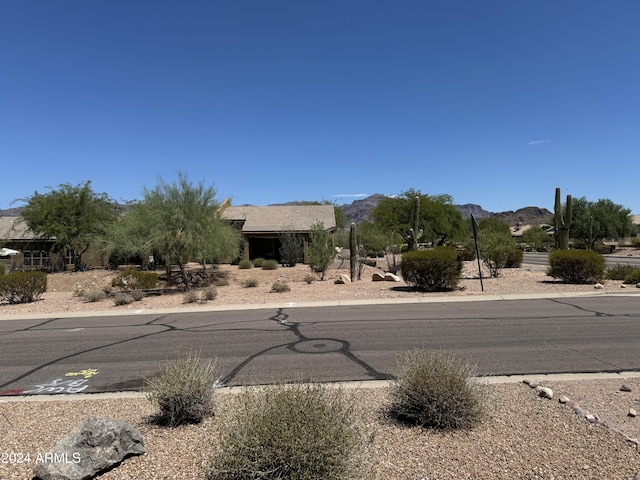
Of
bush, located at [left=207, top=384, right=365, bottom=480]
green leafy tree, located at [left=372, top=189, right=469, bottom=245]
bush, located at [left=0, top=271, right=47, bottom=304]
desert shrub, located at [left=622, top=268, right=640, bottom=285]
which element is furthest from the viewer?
green leafy tree, located at [left=372, top=189, right=469, bottom=245]

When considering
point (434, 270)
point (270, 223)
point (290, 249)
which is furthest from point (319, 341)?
point (270, 223)

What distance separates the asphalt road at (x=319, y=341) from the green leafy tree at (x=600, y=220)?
57.6 metres

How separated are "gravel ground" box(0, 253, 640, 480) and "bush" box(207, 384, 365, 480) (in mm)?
270

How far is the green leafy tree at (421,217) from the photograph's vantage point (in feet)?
170

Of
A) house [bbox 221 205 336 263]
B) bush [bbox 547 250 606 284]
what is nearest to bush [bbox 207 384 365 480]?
bush [bbox 547 250 606 284]

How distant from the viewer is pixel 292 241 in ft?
123

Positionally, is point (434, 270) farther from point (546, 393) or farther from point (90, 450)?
point (90, 450)

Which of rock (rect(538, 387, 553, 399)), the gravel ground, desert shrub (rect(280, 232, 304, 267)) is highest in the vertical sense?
desert shrub (rect(280, 232, 304, 267))

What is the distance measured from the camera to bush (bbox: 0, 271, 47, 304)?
18609mm

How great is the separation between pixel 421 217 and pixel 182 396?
164ft

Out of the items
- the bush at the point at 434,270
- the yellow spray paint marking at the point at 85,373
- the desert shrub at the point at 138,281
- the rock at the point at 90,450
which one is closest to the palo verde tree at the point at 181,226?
the desert shrub at the point at 138,281

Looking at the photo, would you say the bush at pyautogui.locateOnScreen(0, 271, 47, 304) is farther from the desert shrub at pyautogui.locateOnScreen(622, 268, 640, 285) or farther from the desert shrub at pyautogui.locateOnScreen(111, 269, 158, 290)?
the desert shrub at pyautogui.locateOnScreen(622, 268, 640, 285)

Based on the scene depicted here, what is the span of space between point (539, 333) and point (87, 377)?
9.10 meters

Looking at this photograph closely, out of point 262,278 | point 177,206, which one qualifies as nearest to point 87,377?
point 177,206
